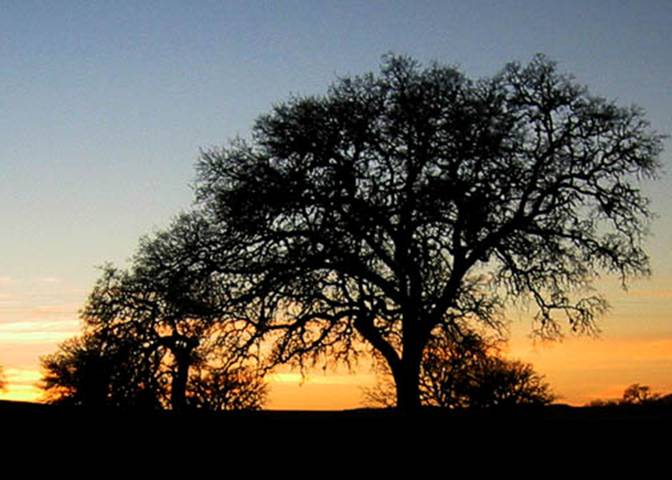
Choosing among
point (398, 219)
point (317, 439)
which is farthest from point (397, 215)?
point (317, 439)

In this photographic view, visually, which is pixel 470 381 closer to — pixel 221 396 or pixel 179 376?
pixel 221 396

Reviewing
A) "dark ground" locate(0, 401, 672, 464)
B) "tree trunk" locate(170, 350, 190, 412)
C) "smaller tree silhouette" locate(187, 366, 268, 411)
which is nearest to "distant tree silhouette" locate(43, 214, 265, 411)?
"tree trunk" locate(170, 350, 190, 412)

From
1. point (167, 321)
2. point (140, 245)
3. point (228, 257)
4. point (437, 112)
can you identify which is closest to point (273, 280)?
point (228, 257)

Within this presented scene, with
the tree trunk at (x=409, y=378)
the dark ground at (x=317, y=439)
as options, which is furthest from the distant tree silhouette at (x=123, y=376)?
the dark ground at (x=317, y=439)

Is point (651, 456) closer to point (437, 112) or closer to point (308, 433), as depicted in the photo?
point (308, 433)

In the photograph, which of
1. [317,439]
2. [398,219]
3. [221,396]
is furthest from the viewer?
[221,396]

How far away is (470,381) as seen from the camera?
50688 millimetres

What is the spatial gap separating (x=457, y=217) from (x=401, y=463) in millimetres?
16863

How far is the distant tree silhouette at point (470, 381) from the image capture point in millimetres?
25062

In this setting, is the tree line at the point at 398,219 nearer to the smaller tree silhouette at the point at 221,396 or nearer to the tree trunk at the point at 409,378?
the tree trunk at the point at 409,378

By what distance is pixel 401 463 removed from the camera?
7.41 meters

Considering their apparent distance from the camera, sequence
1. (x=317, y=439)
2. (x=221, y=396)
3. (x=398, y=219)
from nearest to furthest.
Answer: (x=317, y=439) < (x=398, y=219) < (x=221, y=396)

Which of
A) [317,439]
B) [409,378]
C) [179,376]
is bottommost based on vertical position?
[317,439]

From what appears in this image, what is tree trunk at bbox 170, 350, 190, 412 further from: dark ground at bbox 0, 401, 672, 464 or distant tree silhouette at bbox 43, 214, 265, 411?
dark ground at bbox 0, 401, 672, 464
